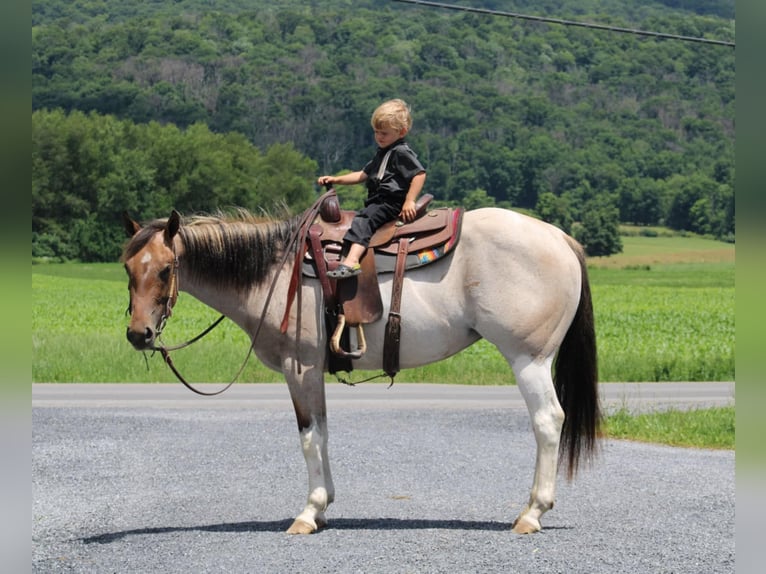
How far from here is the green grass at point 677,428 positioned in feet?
41.9

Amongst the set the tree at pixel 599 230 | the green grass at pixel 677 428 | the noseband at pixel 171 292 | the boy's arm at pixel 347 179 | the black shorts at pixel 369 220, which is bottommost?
the tree at pixel 599 230

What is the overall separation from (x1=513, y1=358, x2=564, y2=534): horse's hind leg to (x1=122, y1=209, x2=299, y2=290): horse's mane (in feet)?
6.19

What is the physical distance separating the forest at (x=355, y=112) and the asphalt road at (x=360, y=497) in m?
51.4

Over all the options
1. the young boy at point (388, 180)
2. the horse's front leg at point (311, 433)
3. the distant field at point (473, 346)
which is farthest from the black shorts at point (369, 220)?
the distant field at point (473, 346)

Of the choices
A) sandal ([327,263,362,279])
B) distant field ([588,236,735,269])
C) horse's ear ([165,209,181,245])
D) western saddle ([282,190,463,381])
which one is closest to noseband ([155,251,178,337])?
horse's ear ([165,209,181,245])

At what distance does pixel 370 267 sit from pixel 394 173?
2.07 feet

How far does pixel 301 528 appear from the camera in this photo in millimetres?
7621

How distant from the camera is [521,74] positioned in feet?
347

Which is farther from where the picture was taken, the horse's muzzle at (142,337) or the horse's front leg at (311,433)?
the horse's front leg at (311,433)

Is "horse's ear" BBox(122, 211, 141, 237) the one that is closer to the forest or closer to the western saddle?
the western saddle

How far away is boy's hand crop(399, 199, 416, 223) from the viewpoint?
7727 millimetres

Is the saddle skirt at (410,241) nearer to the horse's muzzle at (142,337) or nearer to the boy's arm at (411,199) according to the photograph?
the boy's arm at (411,199)

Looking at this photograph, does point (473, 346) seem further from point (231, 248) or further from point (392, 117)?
point (392, 117)
